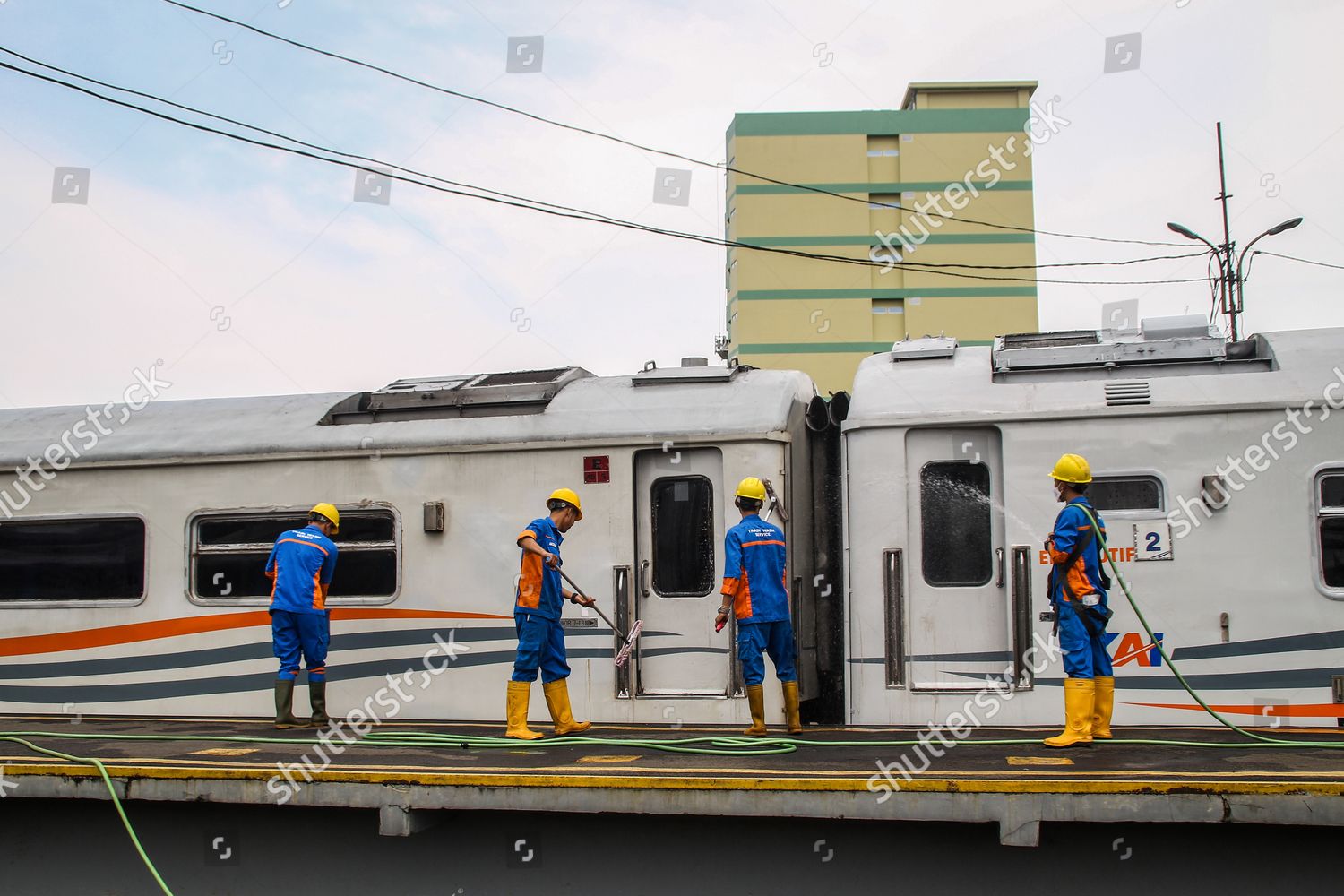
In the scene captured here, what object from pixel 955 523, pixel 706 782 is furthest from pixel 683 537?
pixel 706 782

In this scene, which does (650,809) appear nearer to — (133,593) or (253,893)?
(253,893)

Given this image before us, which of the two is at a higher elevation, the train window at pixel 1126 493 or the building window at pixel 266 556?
the train window at pixel 1126 493

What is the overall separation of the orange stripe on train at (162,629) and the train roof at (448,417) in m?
1.27

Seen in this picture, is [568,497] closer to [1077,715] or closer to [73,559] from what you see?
[1077,715]

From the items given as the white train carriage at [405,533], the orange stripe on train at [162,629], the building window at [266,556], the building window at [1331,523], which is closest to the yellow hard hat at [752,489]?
the white train carriage at [405,533]

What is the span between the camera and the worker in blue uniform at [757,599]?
7.54m

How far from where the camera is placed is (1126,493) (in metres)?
7.86

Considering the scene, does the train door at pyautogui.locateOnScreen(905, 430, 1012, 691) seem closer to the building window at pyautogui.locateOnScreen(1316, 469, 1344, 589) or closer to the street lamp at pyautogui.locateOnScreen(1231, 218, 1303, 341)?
the building window at pyautogui.locateOnScreen(1316, 469, 1344, 589)

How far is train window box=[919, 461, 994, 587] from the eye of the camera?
8.13 metres

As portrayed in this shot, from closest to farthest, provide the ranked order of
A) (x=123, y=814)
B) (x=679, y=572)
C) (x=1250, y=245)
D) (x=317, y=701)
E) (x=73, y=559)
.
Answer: (x=123, y=814)
(x=679, y=572)
(x=317, y=701)
(x=73, y=559)
(x=1250, y=245)

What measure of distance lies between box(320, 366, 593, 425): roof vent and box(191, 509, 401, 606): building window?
841 mm

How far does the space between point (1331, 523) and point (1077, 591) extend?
77.4 inches

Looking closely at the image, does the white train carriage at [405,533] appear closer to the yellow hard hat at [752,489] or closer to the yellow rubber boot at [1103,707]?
the yellow hard hat at [752,489]

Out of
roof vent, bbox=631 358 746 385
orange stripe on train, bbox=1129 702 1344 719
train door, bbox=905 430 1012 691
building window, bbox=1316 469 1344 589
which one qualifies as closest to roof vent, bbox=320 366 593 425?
roof vent, bbox=631 358 746 385
